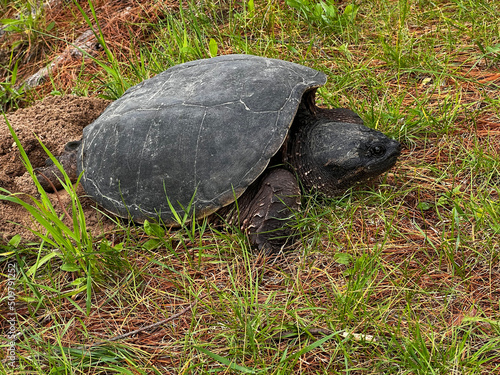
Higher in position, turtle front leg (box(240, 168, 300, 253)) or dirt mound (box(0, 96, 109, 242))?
dirt mound (box(0, 96, 109, 242))

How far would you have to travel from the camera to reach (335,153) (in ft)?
8.66

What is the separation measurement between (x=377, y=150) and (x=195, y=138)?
0.97 meters

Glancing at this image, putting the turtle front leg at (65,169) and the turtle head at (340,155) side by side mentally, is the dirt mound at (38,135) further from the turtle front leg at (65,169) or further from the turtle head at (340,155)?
the turtle head at (340,155)

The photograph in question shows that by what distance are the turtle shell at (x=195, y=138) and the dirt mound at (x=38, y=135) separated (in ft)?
1.07

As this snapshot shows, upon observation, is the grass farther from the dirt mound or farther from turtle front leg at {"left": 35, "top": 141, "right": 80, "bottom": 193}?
turtle front leg at {"left": 35, "top": 141, "right": 80, "bottom": 193}

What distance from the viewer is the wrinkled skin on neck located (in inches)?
101

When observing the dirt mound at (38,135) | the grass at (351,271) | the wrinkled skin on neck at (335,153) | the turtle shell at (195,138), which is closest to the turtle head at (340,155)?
the wrinkled skin on neck at (335,153)

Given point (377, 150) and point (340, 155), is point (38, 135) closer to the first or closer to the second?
point (340, 155)

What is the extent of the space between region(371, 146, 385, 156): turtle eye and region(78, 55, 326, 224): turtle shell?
1.54 ft

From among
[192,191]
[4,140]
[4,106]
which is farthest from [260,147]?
[4,106]

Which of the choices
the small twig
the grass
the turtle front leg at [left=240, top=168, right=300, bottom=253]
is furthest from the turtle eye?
the small twig

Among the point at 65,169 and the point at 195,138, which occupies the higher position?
the point at 195,138

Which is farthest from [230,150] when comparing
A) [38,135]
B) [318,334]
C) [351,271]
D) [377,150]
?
[38,135]

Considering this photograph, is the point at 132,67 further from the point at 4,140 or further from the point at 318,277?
the point at 318,277
